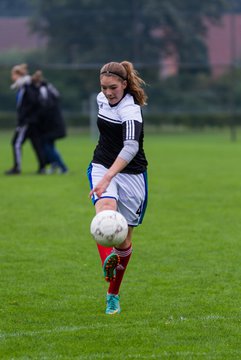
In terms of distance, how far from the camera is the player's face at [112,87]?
21.8 ft

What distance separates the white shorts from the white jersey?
0.05 m

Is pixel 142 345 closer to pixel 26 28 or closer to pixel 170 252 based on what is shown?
pixel 170 252

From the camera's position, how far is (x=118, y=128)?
6.77 meters

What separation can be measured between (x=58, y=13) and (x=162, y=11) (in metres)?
4.56

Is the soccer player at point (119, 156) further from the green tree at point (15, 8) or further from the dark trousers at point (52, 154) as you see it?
the green tree at point (15, 8)

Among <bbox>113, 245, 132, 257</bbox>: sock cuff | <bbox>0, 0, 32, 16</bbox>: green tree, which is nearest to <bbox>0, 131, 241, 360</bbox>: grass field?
<bbox>113, 245, 132, 257</bbox>: sock cuff

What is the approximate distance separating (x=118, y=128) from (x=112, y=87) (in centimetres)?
30

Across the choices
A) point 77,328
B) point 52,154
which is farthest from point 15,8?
point 77,328

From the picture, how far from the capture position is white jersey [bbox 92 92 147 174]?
6.64 meters

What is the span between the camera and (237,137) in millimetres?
39250

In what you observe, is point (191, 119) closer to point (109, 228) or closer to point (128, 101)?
point (128, 101)

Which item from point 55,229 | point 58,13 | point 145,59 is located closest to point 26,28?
point 58,13

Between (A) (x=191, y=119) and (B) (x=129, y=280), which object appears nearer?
(B) (x=129, y=280)

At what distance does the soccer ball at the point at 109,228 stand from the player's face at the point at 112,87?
2.76 feet
